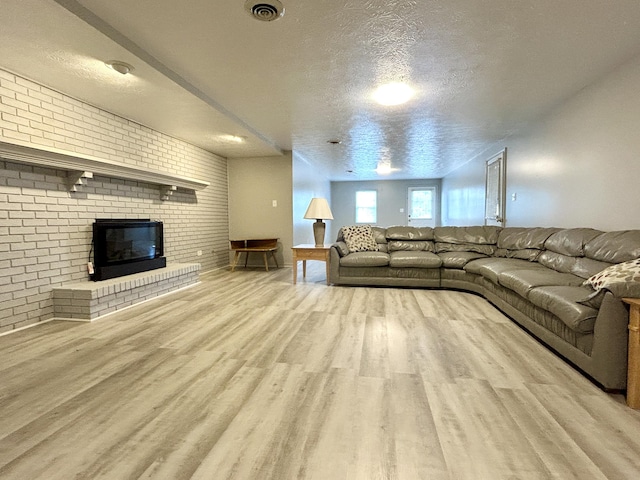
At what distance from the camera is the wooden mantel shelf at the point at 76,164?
245cm

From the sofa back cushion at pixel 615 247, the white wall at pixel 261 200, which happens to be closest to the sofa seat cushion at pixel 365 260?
the white wall at pixel 261 200

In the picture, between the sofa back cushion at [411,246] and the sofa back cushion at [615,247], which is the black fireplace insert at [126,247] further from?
the sofa back cushion at [615,247]

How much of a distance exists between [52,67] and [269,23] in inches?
75.1

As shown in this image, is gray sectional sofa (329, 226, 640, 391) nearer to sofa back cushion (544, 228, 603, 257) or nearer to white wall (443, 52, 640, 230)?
sofa back cushion (544, 228, 603, 257)

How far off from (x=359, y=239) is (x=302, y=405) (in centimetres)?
352

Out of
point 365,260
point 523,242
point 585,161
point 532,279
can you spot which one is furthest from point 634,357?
point 365,260

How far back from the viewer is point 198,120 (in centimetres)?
389

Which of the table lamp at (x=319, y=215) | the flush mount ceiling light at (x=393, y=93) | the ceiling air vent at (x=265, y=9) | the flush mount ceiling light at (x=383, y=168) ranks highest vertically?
the flush mount ceiling light at (x=383, y=168)

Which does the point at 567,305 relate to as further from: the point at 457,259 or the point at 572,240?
the point at 457,259

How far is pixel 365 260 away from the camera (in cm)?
435

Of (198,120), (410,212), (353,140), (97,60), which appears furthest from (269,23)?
(410,212)

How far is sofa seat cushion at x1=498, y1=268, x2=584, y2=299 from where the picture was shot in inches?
98.4

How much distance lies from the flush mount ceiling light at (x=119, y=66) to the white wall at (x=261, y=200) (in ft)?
11.7

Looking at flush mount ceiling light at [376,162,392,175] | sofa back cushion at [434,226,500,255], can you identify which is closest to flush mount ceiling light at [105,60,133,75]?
sofa back cushion at [434,226,500,255]
